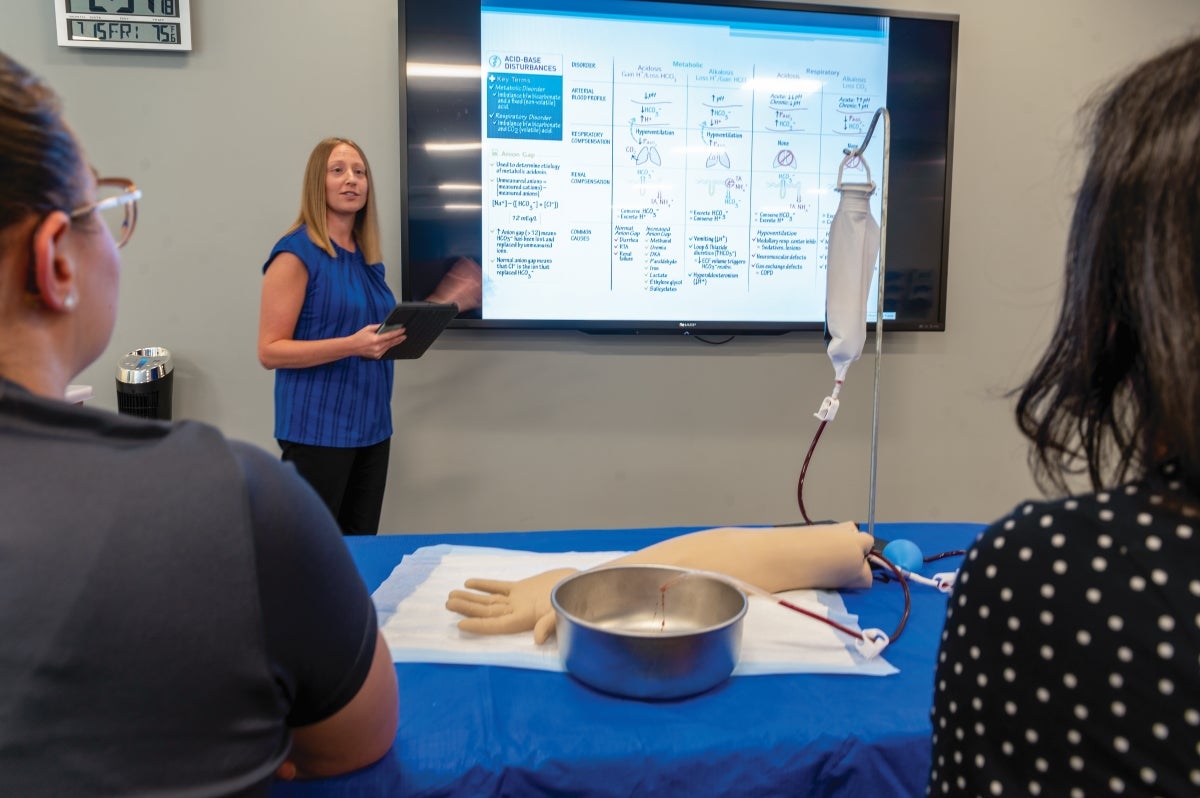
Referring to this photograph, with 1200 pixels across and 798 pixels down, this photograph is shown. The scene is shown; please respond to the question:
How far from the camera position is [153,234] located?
2.37 meters

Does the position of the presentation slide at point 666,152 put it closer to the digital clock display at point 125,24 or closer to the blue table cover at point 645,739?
the digital clock display at point 125,24

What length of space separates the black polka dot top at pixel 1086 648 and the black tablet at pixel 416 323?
144 centimetres

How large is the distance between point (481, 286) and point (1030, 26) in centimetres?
211

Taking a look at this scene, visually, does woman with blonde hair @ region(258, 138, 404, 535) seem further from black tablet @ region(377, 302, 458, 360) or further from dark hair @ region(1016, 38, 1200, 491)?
dark hair @ region(1016, 38, 1200, 491)

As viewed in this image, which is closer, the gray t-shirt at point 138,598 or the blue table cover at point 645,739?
the gray t-shirt at point 138,598

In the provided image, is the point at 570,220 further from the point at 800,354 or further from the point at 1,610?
the point at 1,610

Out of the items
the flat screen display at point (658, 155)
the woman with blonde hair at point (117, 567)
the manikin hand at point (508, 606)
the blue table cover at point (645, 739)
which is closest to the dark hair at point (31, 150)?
the woman with blonde hair at point (117, 567)

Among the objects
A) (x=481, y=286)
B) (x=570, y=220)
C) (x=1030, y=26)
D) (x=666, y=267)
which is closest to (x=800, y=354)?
(x=666, y=267)

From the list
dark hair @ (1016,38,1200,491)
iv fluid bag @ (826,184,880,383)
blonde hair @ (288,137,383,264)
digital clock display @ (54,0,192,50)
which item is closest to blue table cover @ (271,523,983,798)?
dark hair @ (1016,38,1200,491)

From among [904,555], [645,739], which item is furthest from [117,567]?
[904,555]

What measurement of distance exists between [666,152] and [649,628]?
1757 mm

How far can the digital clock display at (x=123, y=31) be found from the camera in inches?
88.7

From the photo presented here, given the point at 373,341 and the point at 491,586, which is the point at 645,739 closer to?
the point at 491,586

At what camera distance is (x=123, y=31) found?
2.27 m
